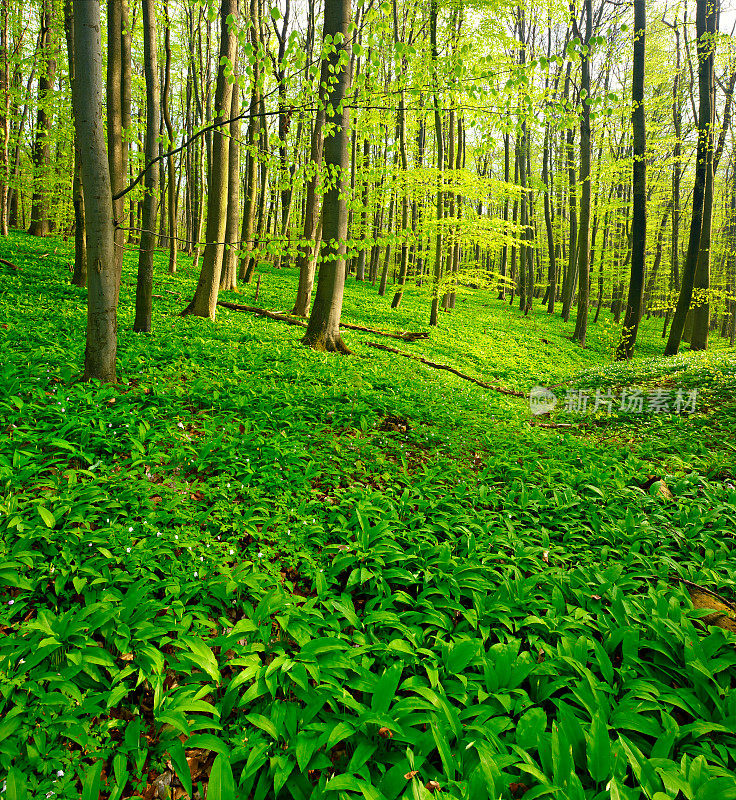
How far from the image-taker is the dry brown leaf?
8.52 feet

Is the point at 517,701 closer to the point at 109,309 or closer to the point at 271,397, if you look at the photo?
the point at 271,397

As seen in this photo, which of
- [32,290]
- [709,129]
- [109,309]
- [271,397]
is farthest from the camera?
[709,129]

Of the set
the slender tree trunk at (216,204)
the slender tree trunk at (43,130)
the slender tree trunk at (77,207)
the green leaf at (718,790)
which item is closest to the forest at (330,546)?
the green leaf at (718,790)

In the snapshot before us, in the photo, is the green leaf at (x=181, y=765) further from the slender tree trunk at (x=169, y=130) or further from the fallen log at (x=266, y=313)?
the slender tree trunk at (x=169, y=130)

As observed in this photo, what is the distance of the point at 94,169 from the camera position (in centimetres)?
407

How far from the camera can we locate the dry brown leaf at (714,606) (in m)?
2.60

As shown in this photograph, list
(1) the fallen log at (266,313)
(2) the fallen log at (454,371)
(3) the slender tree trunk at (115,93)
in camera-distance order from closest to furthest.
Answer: (3) the slender tree trunk at (115,93)
(2) the fallen log at (454,371)
(1) the fallen log at (266,313)

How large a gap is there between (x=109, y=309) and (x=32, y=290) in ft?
20.0

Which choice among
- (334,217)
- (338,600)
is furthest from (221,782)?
(334,217)

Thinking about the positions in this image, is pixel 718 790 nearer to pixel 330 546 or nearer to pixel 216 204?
pixel 330 546

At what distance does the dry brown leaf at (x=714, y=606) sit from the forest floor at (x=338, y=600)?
0.07 ft

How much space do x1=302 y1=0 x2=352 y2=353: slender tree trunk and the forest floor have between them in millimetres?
2706

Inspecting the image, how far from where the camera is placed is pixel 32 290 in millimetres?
8672

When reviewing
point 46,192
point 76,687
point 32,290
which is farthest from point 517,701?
point 46,192
